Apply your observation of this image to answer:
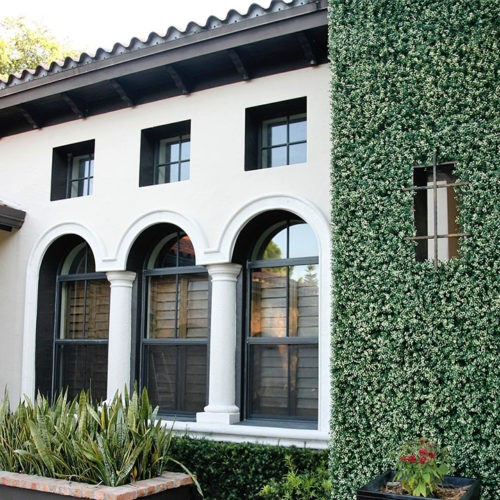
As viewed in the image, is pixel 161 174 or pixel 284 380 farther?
pixel 161 174

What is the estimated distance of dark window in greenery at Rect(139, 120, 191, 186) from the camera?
9.12 metres

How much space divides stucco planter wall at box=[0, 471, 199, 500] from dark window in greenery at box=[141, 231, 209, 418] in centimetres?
148

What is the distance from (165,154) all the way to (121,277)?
1697mm

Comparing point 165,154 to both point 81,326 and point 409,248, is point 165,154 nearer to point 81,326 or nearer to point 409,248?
point 81,326

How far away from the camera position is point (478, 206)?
5.96 meters

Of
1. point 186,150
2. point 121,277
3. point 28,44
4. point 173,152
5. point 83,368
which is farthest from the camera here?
point 28,44

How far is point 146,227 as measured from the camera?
29.1ft

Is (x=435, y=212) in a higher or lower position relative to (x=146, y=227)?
lower

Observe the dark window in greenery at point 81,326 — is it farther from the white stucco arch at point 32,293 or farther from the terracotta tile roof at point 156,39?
the terracotta tile roof at point 156,39

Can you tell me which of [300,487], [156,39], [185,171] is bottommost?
[300,487]

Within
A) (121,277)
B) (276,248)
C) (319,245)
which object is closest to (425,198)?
(319,245)

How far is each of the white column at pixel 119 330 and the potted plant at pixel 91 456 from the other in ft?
4.07

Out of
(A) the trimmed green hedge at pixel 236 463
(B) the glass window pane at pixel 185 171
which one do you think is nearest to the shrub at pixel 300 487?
(A) the trimmed green hedge at pixel 236 463

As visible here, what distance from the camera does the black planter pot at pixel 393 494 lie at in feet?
17.2
